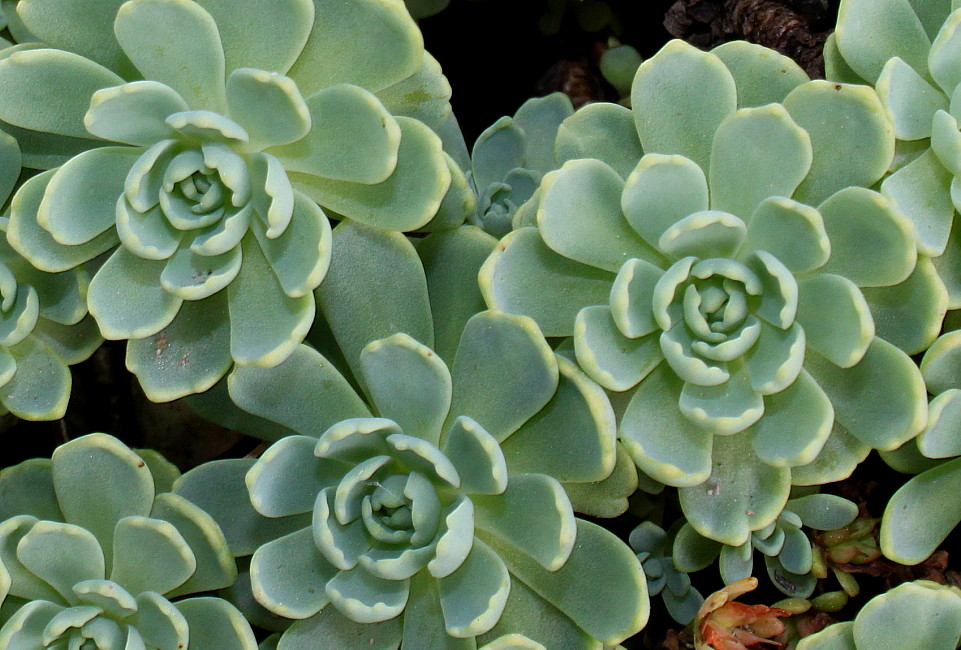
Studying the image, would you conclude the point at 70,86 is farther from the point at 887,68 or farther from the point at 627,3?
the point at 627,3

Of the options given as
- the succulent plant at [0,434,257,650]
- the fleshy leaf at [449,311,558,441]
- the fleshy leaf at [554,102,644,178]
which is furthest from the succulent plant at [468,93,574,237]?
the succulent plant at [0,434,257,650]

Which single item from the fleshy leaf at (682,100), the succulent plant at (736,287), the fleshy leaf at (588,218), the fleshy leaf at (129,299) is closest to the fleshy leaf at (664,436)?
the succulent plant at (736,287)

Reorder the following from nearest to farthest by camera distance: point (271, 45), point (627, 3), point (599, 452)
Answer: point (599, 452) < point (271, 45) < point (627, 3)

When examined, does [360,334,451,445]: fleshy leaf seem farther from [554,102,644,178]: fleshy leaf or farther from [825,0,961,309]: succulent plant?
[825,0,961,309]: succulent plant

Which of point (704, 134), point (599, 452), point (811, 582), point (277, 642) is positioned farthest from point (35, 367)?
point (811, 582)

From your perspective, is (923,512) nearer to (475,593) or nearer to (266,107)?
(475,593)

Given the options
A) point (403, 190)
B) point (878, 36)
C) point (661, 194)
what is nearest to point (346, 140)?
point (403, 190)

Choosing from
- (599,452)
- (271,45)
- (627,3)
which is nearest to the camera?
(599,452)
